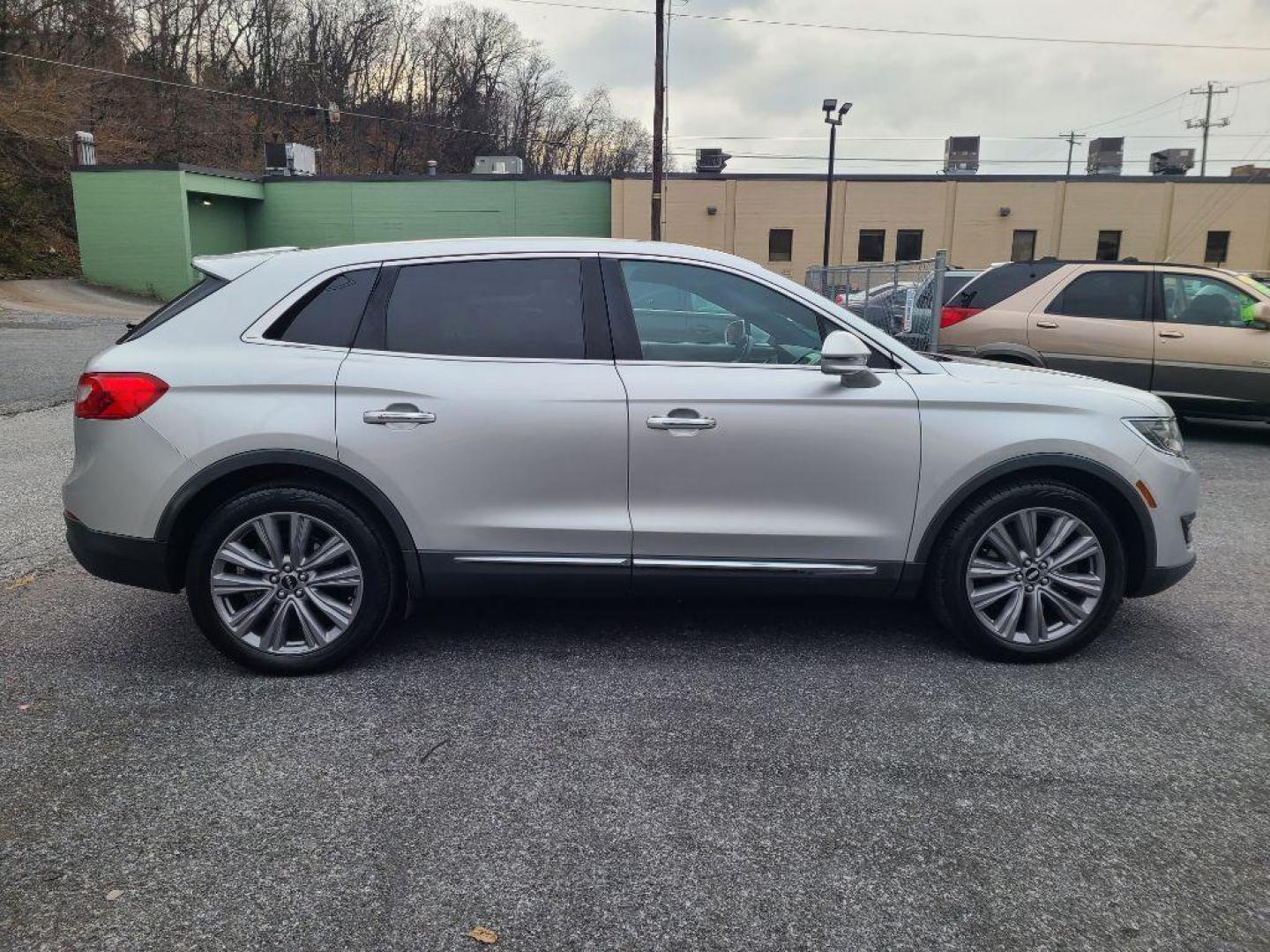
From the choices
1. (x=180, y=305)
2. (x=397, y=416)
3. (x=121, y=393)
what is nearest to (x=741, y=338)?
(x=397, y=416)

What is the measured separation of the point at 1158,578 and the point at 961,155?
3826cm

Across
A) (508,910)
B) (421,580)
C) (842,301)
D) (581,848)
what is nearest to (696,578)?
(421,580)

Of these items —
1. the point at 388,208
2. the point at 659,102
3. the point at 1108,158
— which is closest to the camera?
the point at 659,102

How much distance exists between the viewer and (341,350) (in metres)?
3.92

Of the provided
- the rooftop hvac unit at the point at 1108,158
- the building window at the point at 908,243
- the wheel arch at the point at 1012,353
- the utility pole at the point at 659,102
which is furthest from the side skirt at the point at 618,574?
the rooftop hvac unit at the point at 1108,158

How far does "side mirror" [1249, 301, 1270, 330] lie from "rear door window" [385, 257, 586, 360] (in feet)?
27.8

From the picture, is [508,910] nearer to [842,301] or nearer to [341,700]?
[341,700]

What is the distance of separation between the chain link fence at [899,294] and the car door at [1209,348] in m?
2.24

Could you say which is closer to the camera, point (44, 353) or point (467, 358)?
point (467, 358)

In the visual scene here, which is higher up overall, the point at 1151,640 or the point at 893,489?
the point at 893,489

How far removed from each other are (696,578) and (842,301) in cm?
1067

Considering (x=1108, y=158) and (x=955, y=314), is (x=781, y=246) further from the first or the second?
(x=955, y=314)

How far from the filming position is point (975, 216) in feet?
121

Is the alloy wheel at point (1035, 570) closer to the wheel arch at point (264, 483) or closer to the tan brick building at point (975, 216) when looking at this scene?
the wheel arch at point (264, 483)
